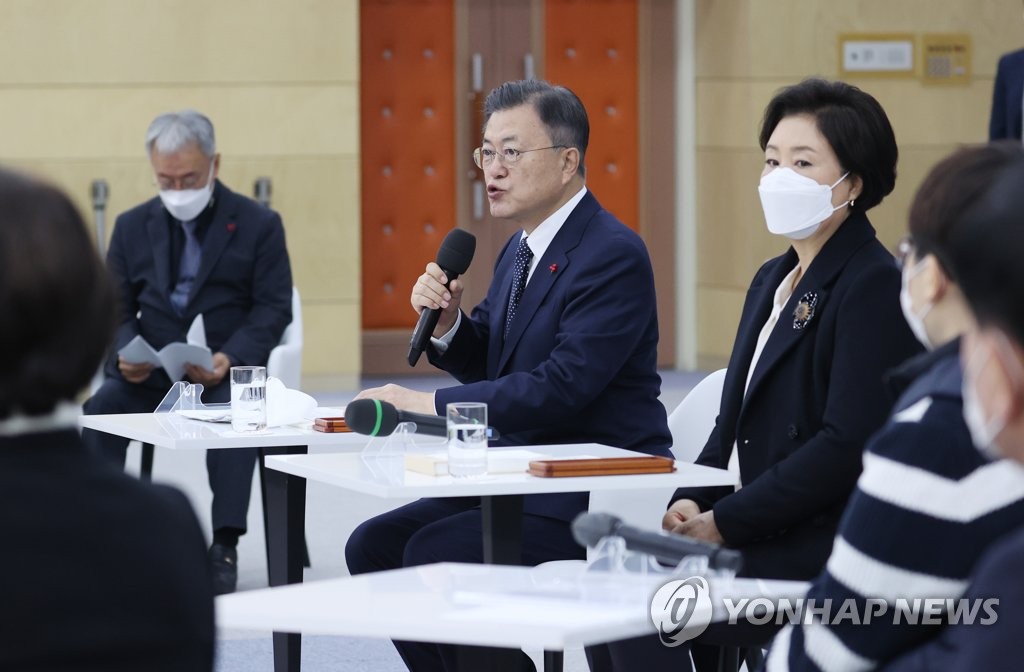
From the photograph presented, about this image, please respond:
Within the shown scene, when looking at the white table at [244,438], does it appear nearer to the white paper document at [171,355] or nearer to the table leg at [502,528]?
the table leg at [502,528]

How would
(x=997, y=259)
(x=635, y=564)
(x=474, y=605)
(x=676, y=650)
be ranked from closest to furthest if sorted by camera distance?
(x=997, y=259) → (x=474, y=605) → (x=635, y=564) → (x=676, y=650)

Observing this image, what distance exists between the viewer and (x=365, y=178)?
9.27 metres

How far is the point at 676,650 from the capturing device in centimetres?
286

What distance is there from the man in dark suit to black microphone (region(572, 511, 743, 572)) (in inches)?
126

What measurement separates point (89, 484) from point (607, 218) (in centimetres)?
240

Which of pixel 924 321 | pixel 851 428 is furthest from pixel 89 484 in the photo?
pixel 851 428

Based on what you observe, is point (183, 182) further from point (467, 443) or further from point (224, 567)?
point (467, 443)

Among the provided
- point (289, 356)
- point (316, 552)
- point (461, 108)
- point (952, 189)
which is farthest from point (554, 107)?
point (461, 108)

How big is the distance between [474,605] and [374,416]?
107cm

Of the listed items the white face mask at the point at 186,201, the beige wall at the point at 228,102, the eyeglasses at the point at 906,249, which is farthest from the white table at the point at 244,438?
the beige wall at the point at 228,102

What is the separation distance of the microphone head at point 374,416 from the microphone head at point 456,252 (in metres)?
0.63

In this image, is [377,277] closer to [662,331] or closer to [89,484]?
[662,331]

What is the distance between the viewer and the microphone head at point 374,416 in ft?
9.74

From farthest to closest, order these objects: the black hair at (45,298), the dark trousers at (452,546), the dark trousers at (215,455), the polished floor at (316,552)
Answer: the dark trousers at (215,455) < the polished floor at (316,552) < the dark trousers at (452,546) < the black hair at (45,298)
